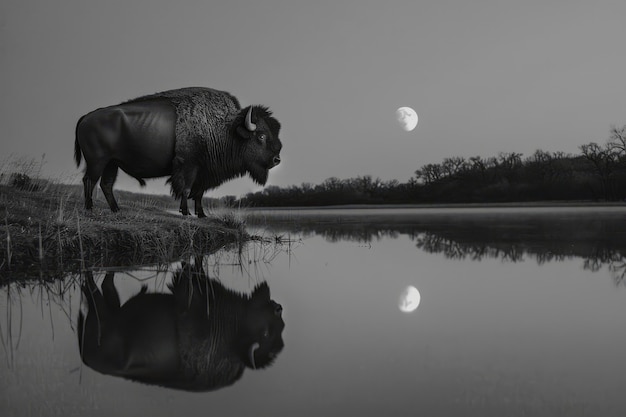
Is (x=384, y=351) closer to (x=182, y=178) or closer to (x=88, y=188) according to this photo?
(x=182, y=178)

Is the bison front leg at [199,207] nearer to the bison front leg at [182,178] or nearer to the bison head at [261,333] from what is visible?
the bison front leg at [182,178]

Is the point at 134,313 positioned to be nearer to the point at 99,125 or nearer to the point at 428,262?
the point at 428,262

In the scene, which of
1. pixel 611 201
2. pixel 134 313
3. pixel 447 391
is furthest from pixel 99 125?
pixel 611 201

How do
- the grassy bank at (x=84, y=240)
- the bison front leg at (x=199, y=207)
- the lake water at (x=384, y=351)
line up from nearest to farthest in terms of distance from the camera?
1. the lake water at (x=384, y=351)
2. the grassy bank at (x=84, y=240)
3. the bison front leg at (x=199, y=207)

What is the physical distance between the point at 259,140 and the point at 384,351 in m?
6.04

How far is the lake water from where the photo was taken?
4.82 feet

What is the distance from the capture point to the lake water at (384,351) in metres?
1.47

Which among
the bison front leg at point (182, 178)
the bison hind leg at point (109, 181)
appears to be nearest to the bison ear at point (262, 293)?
the bison front leg at point (182, 178)

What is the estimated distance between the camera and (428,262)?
17.0 ft

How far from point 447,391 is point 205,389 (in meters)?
0.92

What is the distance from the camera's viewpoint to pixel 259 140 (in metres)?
7.55

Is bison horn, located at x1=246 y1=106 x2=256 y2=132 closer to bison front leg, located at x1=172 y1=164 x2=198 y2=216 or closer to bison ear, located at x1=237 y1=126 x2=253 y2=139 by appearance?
bison ear, located at x1=237 y1=126 x2=253 y2=139

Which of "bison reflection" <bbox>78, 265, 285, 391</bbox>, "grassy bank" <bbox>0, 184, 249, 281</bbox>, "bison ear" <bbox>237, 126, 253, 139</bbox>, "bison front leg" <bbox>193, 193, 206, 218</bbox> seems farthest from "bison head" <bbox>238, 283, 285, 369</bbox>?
"bison front leg" <bbox>193, 193, 206, 218</bbox>

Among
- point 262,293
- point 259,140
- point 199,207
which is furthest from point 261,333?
point 199,207
